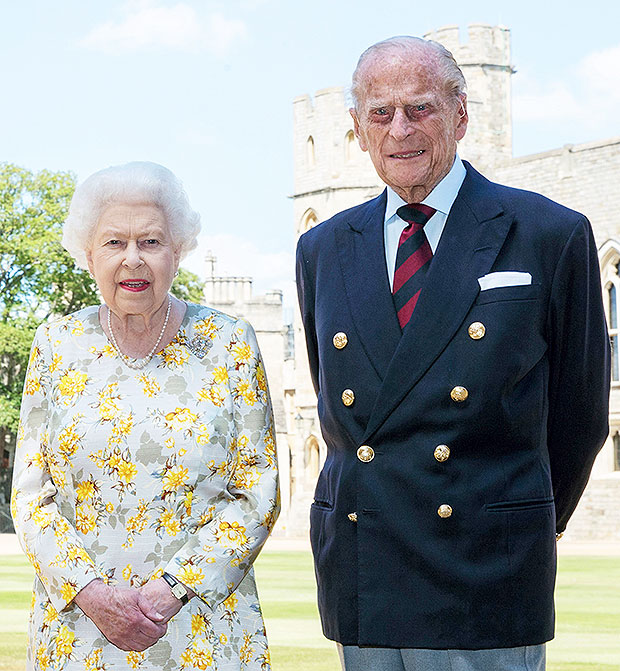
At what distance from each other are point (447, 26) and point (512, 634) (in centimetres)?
3081

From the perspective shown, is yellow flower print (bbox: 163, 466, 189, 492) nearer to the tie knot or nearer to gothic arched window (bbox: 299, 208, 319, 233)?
the tie knot

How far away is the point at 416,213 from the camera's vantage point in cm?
336

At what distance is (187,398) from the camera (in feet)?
12.1

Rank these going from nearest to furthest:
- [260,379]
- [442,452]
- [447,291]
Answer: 1. [442,452]
2. [447,291]
3. [260,379]

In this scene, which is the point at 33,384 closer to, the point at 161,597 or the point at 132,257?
the point at 132,257

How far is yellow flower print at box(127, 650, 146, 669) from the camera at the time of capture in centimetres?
356

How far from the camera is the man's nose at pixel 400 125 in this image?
3.26 m

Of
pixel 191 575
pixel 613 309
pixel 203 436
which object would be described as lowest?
pixel 613 309

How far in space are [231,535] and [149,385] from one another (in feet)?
1.64

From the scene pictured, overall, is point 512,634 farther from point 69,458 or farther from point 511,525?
point 69,458

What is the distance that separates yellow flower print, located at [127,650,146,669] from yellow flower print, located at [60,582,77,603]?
0.76ft

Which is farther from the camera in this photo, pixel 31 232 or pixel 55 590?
pixel 31 232

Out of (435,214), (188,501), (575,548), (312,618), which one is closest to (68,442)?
(188,501)

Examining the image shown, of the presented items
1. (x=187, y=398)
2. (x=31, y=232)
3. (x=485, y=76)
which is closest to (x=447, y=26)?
(x=485, y=76)
